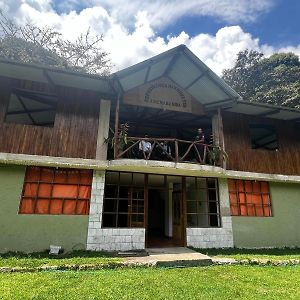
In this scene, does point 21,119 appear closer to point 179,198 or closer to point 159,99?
point 159,99

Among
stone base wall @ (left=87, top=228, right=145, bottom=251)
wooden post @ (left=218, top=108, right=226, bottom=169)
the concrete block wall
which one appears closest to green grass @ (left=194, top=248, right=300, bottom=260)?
stone base wall @ (left=87, top=228, right=145, bottom=251)

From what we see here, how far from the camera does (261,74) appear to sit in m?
29.4

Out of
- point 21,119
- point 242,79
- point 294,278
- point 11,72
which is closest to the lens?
point 294,278

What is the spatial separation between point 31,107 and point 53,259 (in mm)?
7341

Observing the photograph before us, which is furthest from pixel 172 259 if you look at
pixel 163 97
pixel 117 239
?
pixel 163 97

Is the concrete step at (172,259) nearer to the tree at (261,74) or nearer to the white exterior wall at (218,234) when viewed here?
the white exterior wall at (218,234)

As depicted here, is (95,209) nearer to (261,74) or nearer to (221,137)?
(221,137)

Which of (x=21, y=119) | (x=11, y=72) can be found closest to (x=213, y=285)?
(x=11, y=72)

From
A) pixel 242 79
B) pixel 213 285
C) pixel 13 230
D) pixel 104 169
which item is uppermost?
pixel 242 79

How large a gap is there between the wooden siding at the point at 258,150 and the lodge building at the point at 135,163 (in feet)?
0.17

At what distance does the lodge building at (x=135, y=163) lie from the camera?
348 inches

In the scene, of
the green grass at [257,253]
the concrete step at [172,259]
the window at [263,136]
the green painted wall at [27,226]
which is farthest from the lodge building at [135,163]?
the concrete step at [172,259]

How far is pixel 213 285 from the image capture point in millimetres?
5680

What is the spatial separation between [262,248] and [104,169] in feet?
24.3
